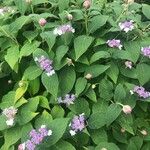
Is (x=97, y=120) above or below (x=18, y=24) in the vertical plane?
below

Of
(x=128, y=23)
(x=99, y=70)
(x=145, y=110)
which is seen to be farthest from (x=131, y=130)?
(x=128, y=23)

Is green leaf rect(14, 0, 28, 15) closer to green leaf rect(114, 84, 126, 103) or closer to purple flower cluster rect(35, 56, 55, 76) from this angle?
purple flower cluster rect(35, 56, 55, 76)

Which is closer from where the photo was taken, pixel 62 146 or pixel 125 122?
pixel 62 146

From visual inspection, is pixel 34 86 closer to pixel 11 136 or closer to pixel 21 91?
pixel 21 91

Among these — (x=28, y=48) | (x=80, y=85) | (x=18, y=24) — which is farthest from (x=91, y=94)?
(x=18, y=24)

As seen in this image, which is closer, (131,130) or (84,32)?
(131,130)

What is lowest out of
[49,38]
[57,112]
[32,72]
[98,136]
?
[98,136]

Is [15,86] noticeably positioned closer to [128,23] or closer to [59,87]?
[59,87]
